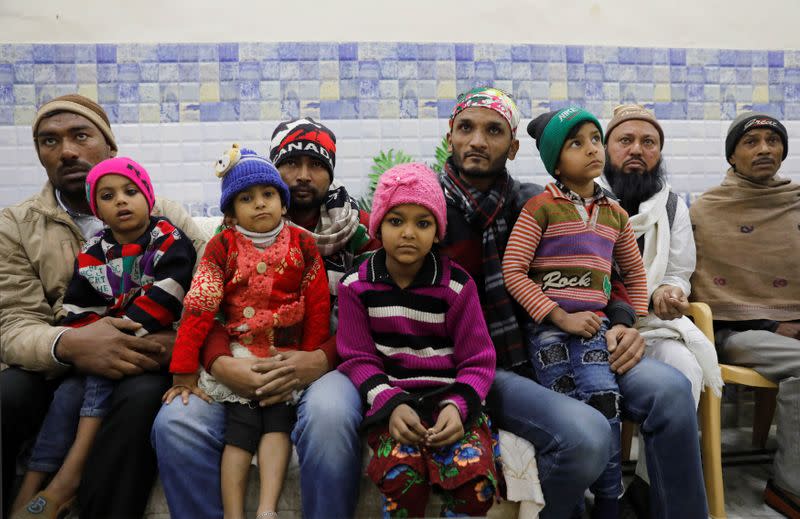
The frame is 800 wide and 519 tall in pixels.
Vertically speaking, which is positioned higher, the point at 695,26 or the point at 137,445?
the point at 695,26

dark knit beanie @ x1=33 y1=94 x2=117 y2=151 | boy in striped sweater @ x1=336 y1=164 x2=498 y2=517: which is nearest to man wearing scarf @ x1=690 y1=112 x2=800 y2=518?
boy in striped sweater @ x1=336 y1=164 x2=498 y2=517

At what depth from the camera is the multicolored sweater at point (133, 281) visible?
2076 mm

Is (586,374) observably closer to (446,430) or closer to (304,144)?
(446,430)

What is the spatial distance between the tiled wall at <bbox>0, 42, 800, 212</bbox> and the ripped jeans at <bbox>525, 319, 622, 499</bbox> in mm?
2084

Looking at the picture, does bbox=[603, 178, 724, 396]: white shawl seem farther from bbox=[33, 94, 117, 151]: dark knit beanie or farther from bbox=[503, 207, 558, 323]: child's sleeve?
bbox=[33, 94, 117, 151]: dark knit beanie

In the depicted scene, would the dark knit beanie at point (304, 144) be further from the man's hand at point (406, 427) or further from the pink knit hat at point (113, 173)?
the man's hand at point (406, 427)

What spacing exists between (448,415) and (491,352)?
28 cm

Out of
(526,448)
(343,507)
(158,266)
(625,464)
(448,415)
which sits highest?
(158,266)

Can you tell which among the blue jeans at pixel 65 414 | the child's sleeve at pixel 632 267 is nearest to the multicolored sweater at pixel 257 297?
the blue jeans at pixel 65 414

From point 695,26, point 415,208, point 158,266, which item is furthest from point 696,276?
point 158,266

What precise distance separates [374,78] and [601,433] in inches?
109

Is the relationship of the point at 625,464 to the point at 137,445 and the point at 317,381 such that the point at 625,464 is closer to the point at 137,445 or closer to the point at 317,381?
the point at 317,381

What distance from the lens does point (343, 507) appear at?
1765 mm

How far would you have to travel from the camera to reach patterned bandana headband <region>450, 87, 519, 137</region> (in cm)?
221
